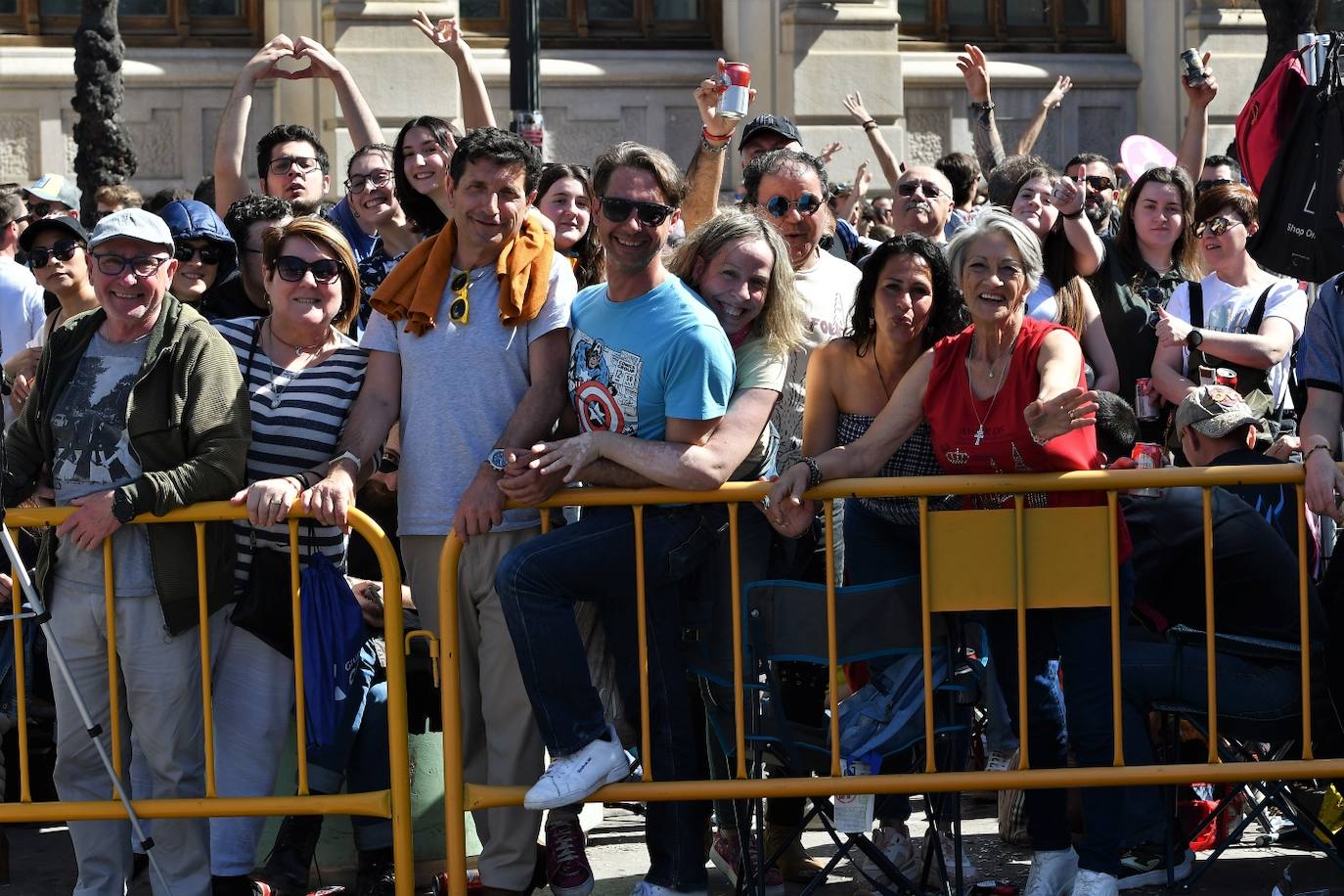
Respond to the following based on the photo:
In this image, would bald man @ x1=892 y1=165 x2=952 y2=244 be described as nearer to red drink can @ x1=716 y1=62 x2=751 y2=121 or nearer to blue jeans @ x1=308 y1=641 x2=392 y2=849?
red drink can @ x1=716 y1=62 x2=751 y2=121

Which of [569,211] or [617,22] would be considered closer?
[569,211]

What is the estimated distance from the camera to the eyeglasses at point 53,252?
264 inches

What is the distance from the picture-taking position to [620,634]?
5273 mm

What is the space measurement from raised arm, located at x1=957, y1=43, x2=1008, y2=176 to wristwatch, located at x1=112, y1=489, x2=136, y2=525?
19.8 feet

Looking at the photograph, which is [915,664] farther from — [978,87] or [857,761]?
[978,87]

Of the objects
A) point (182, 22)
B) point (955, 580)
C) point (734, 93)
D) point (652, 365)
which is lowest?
point (955, 580)

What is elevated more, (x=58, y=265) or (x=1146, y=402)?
(x=58, y=265)

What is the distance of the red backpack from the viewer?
20.5ft

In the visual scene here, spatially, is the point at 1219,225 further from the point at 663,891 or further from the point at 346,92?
the point at 663,891

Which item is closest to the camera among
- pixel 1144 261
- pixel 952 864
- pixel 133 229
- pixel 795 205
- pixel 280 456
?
pixel 133 229

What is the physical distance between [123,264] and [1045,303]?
334cm

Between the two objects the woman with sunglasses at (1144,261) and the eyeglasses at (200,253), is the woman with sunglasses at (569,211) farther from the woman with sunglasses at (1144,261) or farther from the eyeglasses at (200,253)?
the woman with sunglasses at (1144,261)

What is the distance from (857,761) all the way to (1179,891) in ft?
3.86


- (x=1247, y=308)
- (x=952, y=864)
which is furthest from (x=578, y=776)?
(x=1247, y=308)
